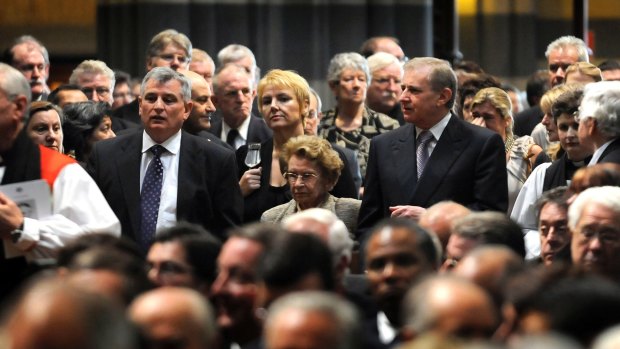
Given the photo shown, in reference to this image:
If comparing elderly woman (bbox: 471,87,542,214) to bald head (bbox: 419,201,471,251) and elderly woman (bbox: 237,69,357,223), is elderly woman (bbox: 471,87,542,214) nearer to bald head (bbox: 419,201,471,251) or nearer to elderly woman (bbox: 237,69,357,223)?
elderly woman (bbox: 237,69,357,223)

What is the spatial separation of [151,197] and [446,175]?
150cm

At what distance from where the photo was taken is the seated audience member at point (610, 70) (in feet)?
36.0

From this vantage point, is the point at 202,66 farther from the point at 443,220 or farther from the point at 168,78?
the point at 443,220

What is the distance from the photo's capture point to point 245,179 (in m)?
8.73

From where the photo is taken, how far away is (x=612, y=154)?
747cm

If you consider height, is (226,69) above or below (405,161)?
above

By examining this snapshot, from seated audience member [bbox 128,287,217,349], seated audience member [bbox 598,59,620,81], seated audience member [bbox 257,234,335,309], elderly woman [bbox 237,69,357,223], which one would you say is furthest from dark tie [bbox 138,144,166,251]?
seated audience member [bbox 598,59,620,81]

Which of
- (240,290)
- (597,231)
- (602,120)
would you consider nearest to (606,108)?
(602,120)

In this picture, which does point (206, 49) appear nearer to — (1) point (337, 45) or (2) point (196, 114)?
(1) point (337, 45)

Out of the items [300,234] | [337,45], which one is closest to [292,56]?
[337,45]

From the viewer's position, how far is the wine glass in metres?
8.90

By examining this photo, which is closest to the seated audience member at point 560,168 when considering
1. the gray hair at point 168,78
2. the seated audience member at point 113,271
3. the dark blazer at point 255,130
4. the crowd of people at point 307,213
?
the crowd of people at point 307,213

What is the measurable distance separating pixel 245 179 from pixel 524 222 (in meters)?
1.63

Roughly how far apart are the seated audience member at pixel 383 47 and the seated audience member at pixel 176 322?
7404 millimetres
